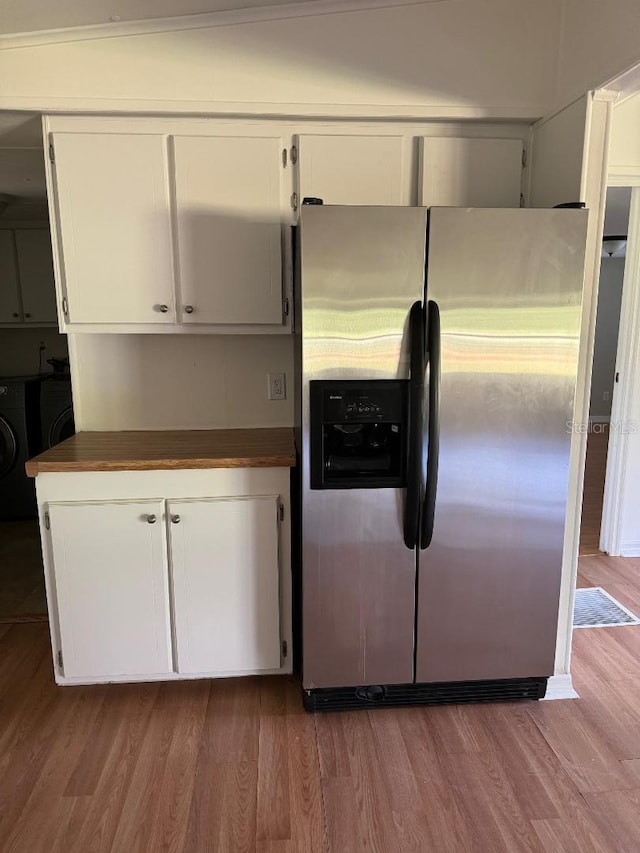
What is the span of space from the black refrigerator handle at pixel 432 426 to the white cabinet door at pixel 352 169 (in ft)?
2.16

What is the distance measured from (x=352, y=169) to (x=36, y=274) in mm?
3117

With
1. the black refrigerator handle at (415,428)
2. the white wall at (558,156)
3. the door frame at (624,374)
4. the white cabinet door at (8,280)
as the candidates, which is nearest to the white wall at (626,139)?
the door frame at (624,374)

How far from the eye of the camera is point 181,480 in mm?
2023

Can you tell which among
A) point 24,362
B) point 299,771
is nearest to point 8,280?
point 24,362

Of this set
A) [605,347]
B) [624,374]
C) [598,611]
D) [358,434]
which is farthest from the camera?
[605,347]

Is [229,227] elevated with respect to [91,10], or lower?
lower

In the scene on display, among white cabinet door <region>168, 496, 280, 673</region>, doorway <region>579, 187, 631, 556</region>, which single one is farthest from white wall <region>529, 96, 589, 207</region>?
doorway <region>579, 187, 631, 556</region>

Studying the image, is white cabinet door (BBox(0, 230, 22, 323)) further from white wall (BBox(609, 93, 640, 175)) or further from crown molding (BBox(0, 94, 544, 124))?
white wall (BBox(609, 93, 640, 175))

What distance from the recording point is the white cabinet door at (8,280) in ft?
14.0

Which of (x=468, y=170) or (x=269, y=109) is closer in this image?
(x=269, y=109)

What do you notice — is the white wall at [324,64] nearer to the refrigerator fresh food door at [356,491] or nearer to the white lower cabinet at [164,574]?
the refrigerator fresh food door at [356,491]

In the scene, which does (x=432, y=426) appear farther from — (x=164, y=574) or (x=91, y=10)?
(x=91, y=10)

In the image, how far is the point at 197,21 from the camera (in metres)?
2.00

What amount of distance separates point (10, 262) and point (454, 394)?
386 cm
